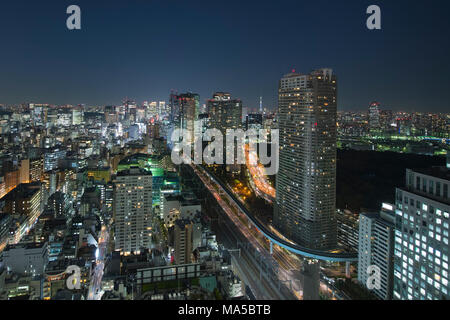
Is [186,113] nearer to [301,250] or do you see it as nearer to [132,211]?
[132,211]

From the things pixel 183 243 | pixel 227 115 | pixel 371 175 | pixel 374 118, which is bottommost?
pixel 183 243

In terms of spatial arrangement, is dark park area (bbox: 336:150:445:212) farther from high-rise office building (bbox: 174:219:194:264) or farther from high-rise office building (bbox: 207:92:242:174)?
high-rise office building (bbox: 207:92:242:174)

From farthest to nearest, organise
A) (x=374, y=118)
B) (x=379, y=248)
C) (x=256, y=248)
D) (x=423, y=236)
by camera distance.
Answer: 1. (x=374, y=118)
2. (x=256, y=248)
3. (x=379, y=248)
4. (x=423, y=236)

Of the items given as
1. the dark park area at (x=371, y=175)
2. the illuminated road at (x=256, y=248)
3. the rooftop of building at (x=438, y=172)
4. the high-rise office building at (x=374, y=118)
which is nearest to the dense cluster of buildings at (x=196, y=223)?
the rooftop of building at (x=438, y=172)

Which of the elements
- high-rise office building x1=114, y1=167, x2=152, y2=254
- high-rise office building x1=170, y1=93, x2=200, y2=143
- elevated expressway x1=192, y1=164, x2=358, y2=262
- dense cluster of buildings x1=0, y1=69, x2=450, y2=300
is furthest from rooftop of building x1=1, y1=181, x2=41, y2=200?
high-rise office building x1=170, y1=93, x2=200, y2=143

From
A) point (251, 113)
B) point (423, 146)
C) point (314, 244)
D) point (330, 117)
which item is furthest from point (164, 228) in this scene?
point (251, 113)

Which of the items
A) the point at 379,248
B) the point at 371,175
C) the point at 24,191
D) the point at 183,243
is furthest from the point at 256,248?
the point at 24,191

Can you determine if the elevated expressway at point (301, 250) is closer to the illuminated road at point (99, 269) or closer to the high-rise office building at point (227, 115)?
the illuminated road at point (99, 269)
